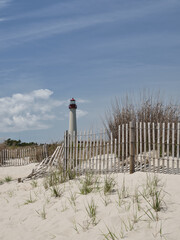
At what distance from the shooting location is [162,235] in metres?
3.75

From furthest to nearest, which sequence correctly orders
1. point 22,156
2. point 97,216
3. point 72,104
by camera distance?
point 72,104
point 22,156
point 97,216

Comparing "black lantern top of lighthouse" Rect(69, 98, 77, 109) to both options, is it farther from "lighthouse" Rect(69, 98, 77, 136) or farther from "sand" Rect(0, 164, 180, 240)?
"sand" Rect(0, 164, 180, 240)

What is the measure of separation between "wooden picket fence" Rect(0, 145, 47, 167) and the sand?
8.28m

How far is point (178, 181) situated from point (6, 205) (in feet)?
12.8

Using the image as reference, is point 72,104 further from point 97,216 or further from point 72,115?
point 97,216

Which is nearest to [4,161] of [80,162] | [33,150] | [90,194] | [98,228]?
[33,150]

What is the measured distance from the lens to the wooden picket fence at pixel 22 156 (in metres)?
15.2

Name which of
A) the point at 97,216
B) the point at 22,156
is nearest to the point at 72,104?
the point at 22,156

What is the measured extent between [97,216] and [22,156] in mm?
12540

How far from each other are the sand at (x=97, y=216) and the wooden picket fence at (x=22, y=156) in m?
8.28

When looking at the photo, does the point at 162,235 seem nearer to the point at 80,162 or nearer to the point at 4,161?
the point at 80,162

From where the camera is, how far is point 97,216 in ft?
15.4

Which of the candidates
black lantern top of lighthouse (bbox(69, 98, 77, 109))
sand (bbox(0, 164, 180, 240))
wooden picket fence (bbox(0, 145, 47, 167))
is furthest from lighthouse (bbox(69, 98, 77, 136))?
sand (bbox(0, 164, 180, 240))

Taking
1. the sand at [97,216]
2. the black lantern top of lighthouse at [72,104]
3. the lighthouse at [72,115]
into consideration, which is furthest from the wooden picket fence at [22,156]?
the sand at [97,216]
